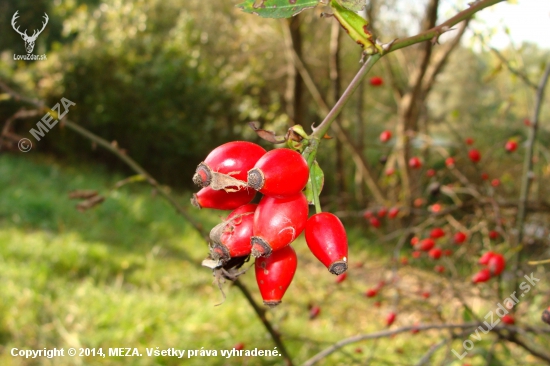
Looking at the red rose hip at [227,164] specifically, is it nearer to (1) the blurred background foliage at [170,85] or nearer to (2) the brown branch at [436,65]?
(2) the brown branch at [436,65]

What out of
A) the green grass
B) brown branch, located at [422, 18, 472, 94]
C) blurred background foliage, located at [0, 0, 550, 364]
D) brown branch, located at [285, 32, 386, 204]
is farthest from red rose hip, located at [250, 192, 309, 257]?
brown branch, located at [422, 18, 472, 94]

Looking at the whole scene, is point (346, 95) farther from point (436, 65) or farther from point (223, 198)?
point (436, 65)

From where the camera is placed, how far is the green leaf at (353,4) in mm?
519

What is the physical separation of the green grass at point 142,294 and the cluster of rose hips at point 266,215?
2.75 feet

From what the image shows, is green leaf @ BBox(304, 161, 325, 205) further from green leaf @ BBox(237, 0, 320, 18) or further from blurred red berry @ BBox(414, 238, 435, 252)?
blurred red berry @ BBox(414, 238, 435, 252)

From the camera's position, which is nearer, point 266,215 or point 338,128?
point 266,215

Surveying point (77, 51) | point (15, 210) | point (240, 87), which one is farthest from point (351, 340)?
point (77, 51)

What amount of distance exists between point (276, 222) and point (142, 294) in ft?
9.92

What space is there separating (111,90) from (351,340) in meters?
6.67

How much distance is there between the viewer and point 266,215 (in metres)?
0.52

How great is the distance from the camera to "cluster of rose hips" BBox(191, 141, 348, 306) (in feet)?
1.68

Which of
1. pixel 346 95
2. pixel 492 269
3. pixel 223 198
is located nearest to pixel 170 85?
pixel 492 269

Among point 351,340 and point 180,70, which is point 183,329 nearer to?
point 351,340

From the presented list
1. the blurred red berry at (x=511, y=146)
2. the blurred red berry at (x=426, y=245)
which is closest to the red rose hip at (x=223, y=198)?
the blurred red berry at (x=426, y=245)
